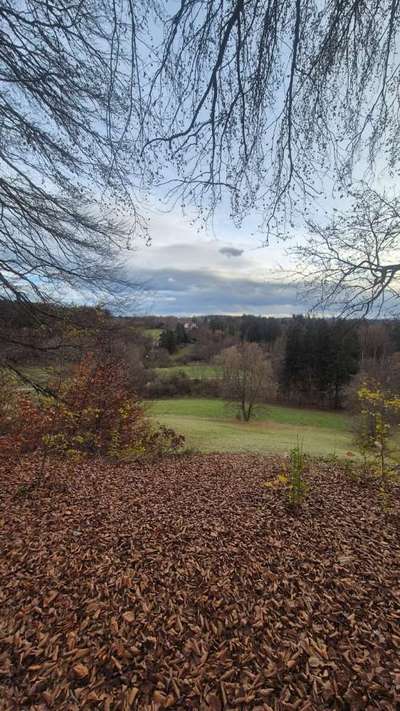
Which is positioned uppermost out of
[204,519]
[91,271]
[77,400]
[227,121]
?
[227,121]

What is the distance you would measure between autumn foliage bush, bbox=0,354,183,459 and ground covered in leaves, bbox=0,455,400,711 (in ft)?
9.19

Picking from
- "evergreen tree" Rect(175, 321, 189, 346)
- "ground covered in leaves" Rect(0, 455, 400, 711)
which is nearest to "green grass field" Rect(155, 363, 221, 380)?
"evergreen tree" Rect(175, 321, 189, 346)

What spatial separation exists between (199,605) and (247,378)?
68.9 ft

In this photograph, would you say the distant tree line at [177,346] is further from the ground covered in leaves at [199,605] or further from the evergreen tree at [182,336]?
the ground covered in leaves at [199,605]

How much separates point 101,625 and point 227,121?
10.8ft

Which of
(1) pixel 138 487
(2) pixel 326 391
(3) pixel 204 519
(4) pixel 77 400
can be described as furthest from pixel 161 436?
(2) pixel 326 391

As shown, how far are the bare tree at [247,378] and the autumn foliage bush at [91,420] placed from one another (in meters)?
15.5

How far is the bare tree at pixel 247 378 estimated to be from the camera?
2266cm

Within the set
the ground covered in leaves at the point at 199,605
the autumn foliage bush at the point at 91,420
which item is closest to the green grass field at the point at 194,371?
the autumn foliage bush at the point at 91,420

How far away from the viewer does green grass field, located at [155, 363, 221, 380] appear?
2927 centimetres

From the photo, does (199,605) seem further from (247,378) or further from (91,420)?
(247,378)

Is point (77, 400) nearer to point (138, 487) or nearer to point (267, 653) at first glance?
point (138, 487)

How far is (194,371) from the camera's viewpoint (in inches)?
1232

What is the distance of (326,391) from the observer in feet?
96.5
